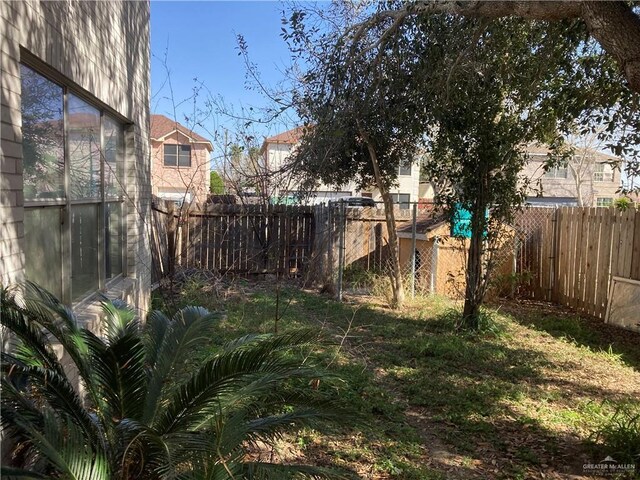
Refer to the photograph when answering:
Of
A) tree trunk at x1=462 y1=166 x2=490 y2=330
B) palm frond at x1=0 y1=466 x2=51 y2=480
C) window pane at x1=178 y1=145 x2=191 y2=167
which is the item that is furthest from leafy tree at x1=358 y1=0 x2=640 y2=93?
window pane at x1=178 y1=145 x2=191 y2=167

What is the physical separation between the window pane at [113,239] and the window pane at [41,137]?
184 cm

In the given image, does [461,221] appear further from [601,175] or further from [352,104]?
[601,175]

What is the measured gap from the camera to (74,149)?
4.29 meters

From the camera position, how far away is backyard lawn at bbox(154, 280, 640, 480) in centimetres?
382

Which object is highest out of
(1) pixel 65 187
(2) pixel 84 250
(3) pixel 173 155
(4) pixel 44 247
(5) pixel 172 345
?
(3) pixel 173 155

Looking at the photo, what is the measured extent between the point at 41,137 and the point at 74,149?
705mm

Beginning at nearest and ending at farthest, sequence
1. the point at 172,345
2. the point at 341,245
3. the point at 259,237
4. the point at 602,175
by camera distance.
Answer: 1. the point at 172,345
2. the point at 341,245
3. the point at 259,237
4. the point at 602,175

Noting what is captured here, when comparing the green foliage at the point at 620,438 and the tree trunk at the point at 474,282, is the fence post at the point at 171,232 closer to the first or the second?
the tree trunk at the point at 474,282

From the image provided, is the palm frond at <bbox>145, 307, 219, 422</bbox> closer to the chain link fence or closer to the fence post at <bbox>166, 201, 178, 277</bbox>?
the chain link fence

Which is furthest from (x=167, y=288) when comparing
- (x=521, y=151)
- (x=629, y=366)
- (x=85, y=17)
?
(x=629, y=366)

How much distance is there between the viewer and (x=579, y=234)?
9.22m

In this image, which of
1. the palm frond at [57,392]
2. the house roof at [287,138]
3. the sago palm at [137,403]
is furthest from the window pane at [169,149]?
the palm frond at [57,392]

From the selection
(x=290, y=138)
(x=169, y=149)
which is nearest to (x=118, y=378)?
(x=290, y=138)

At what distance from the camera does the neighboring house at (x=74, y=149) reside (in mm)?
2947
